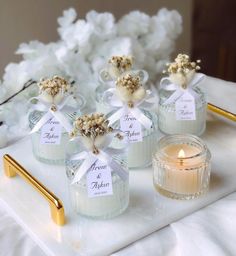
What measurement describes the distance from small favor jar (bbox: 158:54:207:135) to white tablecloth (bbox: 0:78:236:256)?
0.75ft

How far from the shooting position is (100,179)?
0.78 metres

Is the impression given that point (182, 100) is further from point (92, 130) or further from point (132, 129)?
point (92, 130)

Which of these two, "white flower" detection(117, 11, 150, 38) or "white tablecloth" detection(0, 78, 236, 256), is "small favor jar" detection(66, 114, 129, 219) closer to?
"white tablecloth" detection(0, 78, 236, 256)

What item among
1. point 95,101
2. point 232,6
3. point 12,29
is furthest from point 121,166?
point 232,6

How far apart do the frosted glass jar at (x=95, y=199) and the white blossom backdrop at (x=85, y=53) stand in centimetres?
28

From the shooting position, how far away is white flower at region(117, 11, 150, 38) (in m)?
1.29

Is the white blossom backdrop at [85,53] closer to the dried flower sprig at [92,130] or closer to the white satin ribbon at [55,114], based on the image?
the white satin ribbon at [55,114]

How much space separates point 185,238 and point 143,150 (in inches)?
8.7

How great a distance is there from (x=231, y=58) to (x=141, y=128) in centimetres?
139

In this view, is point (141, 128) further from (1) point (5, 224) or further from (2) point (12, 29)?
(2) point (12, 29)

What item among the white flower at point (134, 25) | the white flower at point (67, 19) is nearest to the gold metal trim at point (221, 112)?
the white flower at point (134, 25)

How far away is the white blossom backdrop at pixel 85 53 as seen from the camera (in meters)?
1.14

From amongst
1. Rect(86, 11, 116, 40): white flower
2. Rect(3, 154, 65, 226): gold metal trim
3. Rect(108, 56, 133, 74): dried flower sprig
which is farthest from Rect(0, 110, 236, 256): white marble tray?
Rect(86, 11, 116, 40): white flower

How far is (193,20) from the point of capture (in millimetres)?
2246
